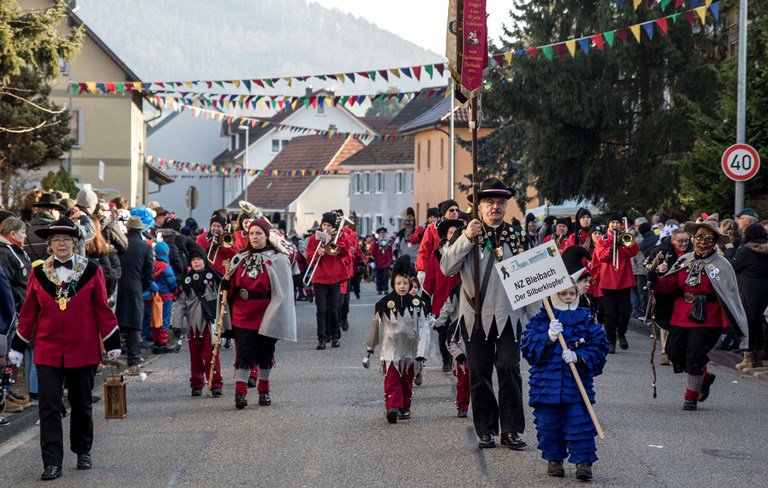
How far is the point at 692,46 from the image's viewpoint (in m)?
32.1

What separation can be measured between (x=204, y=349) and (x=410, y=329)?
270 cm

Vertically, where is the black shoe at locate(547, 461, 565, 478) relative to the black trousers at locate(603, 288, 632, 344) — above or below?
below

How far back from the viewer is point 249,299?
39.5 ft

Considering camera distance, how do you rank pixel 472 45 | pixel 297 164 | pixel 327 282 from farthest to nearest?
pixel 297 164
pixel 327 282
pixel 472 45

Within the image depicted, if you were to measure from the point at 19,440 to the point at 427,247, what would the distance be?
5260 millimetres

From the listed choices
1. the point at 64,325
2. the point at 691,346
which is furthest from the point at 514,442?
the point at 64,325

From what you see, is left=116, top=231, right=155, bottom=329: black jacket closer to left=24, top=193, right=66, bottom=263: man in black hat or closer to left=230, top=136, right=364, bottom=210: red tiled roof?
left=24, top=193, right=66, bottom=263: man in black hat

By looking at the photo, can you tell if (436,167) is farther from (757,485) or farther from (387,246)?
(757,485)

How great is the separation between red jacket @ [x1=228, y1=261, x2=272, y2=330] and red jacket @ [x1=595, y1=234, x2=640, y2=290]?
21.8ft

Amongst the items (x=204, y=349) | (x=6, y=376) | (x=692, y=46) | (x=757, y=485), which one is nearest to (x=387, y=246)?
(x=692, y=46)

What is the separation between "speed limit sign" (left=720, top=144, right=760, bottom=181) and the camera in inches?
759

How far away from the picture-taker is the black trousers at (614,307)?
17.3 metres

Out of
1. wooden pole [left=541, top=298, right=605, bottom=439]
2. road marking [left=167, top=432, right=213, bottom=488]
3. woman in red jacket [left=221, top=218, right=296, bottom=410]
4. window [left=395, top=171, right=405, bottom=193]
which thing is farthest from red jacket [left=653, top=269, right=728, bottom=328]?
window [left=395, top=171, right=405, bottom=193]

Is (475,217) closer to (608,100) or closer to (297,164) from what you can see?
(608,100)
